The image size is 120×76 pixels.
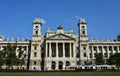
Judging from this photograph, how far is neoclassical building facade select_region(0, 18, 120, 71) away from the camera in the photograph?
112688mm

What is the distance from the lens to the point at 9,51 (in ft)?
310

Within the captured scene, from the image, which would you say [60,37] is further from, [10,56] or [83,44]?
[10,56]

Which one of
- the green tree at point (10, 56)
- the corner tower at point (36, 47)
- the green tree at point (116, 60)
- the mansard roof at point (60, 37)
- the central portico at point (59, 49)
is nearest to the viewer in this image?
the green tree at point (10, 56)

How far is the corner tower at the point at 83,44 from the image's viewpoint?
114519 mm

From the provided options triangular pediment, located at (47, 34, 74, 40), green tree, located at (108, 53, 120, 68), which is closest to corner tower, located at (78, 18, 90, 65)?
triangular pediment, located at (47, 34, 74, 40)

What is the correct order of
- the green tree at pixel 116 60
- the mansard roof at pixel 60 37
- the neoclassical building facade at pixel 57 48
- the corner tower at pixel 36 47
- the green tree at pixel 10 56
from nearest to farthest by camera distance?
1. the green tree at pixel 10 56
2. the green tree at pixel 116 60
3. the neoclassical building facade at pixel 57 48
4. the mansard roof at pixel 60 37
5. the corner tower at pixel 36 47

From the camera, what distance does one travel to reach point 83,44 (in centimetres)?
11700

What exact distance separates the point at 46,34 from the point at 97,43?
30257 millimetres

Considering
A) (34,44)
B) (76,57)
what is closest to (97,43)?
(76,57)

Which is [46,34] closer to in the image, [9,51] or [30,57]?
[30,57]

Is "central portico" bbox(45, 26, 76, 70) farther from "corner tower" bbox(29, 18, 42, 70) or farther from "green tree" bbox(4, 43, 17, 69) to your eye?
"green tree" bbox(4, 43, 17, 69)

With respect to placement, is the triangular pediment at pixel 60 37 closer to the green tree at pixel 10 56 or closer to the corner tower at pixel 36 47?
the corner tower at pixel 36 47

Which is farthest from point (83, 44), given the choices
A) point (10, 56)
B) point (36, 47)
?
point (10, 56)

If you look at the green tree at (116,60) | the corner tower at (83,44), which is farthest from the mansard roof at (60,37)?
the green tree at (116,60)
